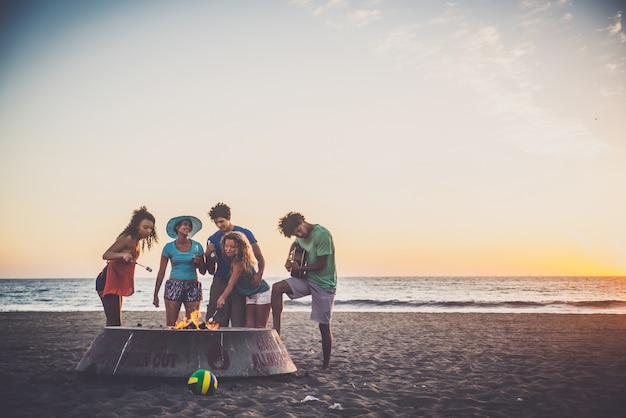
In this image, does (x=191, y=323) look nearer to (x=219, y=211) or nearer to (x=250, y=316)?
(x=250, y=316)

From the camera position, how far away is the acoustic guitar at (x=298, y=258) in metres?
6.88

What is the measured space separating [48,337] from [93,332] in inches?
61.6

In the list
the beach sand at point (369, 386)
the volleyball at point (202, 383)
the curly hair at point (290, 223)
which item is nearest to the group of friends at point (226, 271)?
the curly hair at point (290, 223)

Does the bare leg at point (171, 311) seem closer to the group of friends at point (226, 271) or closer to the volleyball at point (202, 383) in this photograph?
the group of friends at point (226, 271)

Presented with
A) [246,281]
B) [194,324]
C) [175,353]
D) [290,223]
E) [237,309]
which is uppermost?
[290,223]

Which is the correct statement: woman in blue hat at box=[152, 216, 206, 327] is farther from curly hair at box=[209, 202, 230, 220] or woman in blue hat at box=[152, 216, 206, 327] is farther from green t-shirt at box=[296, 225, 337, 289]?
green t-shirt at box=[296, 225, 337, 289]

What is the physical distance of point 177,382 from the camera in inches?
232

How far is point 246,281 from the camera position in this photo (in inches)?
278

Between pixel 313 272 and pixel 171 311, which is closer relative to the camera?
pixel 313 272

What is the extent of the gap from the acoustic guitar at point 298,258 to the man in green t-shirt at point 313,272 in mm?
29

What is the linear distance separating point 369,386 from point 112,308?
3.48 m

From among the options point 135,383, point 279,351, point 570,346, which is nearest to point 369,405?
point 279,351

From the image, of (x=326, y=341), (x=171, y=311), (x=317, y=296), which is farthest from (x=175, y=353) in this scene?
(x=326, y=341)

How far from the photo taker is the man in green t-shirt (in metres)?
6.77
